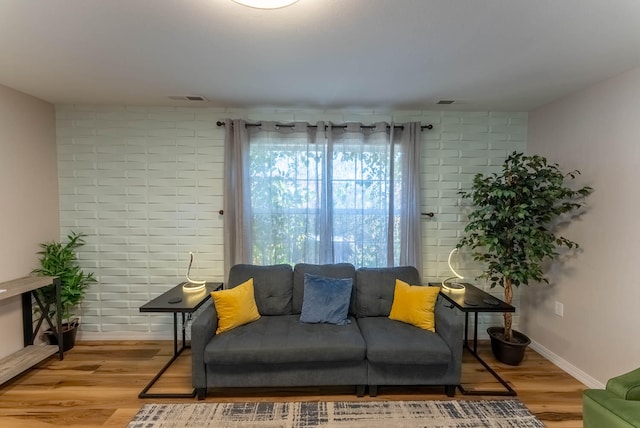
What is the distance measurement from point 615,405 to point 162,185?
3.76 m

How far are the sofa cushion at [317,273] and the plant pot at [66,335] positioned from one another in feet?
7.38

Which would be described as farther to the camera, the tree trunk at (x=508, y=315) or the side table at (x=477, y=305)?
the tree trunk at (x=508, y=315)

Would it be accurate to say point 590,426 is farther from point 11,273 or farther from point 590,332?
point 11,273

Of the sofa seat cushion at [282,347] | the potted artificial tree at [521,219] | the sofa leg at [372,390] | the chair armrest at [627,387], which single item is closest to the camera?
the chair armrest at [627,387]

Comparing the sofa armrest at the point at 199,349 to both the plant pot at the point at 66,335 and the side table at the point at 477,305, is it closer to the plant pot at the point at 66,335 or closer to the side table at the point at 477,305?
the plant pot at the point at 66,335

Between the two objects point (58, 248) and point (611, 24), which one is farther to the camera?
point (58, 248)

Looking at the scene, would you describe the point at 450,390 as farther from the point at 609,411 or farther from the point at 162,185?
the point at 162,185

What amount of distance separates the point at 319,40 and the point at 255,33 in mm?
382

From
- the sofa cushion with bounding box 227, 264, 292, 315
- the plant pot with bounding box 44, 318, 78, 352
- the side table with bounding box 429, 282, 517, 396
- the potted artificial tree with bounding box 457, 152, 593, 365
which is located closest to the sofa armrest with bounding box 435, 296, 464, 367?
the side table with bounding box 429, 282, 517, 396

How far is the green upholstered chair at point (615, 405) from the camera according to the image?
4.58ft

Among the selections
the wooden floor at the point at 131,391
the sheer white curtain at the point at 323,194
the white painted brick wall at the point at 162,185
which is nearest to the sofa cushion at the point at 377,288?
the sheer white curtain at the point at 323,194

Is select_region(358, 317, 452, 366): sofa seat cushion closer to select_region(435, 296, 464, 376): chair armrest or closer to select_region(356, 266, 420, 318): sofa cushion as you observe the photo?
select_region(435, 296, 464, 376): chair armrest

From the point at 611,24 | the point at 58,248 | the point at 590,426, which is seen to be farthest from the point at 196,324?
the point at 611,24

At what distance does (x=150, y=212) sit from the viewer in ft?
10.8
